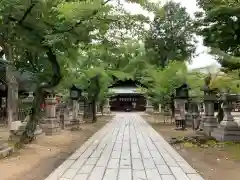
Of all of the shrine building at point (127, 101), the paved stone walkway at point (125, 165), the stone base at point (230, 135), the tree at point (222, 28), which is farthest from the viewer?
the shrine building at point (127, 101)

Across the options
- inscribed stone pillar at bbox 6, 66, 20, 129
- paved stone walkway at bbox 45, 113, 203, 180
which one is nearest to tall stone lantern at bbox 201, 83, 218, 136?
paved stone walkway at bbox 45, 113, 203, 180

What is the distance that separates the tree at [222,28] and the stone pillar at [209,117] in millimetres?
2709

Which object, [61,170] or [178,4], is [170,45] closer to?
[178,4]

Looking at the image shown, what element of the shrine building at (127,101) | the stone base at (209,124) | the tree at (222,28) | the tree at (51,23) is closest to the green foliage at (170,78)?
the stone base at (209,124)

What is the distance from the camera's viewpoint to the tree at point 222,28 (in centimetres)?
1121

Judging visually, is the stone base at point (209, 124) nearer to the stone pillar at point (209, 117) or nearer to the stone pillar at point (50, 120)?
the stone pillar at point (209, 117)

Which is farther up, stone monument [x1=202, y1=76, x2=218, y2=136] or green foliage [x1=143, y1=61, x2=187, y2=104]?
green foliage [x1=143, y1=61, x2=187, y2=104]

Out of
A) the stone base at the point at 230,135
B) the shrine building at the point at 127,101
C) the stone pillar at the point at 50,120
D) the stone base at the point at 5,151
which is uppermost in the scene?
the shrine building at the point at 127,101

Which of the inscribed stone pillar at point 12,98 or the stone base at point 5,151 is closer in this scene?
the stone base at point 5,151

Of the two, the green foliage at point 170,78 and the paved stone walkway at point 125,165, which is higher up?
the green foliage at point 170,78

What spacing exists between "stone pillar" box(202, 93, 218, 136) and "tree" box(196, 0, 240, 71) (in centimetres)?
271

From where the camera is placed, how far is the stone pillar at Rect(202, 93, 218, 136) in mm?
15617

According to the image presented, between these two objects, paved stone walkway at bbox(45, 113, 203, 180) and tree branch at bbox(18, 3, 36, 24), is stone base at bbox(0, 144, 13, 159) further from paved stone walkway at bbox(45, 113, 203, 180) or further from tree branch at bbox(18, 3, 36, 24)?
tree branch at bbox(18, 3, 36, 24)

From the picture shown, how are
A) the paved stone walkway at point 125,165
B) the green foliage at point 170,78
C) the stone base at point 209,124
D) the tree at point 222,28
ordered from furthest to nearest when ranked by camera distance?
1. the green foliage at point 170,78
2. the stone base at point 209,124
3. the tree at point 222,28
4. the paved stone walkway at point 125,165
